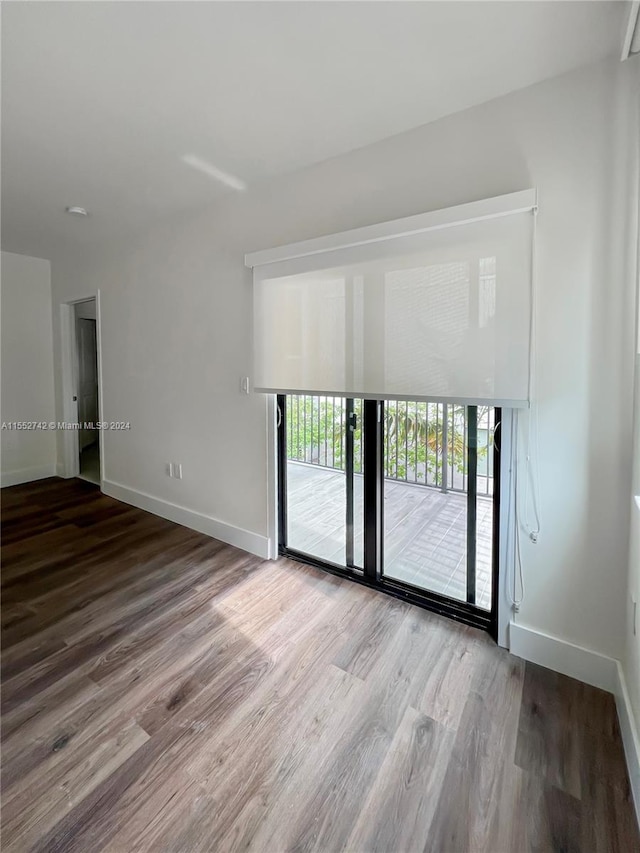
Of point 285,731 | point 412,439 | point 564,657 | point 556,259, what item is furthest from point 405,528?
point 556,259

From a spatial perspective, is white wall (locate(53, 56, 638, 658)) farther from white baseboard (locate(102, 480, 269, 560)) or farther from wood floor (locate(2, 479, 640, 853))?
wood floor (locate(2, 479, 640, 853))

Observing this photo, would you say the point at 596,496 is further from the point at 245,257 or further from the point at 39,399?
the point at 39,399

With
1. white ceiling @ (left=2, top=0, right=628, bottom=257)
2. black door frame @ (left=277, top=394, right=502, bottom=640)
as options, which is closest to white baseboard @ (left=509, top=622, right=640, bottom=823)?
black door frame @ (left=277, top=394, right=502, bottom=640)

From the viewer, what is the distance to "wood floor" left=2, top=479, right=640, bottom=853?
108cm

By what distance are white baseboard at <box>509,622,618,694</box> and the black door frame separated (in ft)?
0.44

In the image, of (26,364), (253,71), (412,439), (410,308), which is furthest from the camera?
(26,364)

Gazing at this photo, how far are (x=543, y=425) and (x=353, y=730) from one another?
1447 millimetres

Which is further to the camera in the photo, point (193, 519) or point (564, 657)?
point (193, 519)

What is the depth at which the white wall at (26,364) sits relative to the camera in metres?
4.12

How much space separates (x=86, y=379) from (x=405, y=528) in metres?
4.49

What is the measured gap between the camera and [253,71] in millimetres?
1541

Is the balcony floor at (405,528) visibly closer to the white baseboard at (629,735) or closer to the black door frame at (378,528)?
the black door frame at (378,528)

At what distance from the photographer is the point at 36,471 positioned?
4461mm

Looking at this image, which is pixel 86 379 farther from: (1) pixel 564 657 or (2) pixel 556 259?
(1) pixel 564 657
